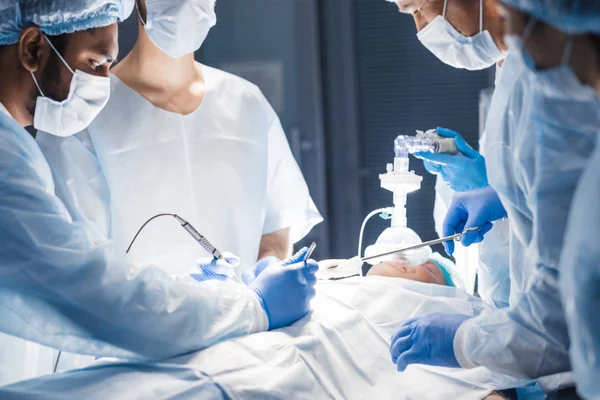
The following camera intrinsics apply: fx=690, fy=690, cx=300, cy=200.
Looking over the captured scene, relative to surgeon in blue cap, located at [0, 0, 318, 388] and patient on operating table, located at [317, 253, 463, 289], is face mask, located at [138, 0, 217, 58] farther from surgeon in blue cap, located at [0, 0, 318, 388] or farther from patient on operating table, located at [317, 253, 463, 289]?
patient on operating table, located at [317, 253, 463, 289]

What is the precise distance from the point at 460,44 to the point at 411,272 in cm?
76

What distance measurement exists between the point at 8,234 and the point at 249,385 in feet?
1.94

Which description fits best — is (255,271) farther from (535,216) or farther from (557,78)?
(557,78)

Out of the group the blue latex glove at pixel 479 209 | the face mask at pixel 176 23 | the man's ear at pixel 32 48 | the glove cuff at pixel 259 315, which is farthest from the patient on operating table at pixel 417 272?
the man's ear at pixel 32 48

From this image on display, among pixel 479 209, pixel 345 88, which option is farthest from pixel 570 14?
pixel 345 88

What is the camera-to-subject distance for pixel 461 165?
7.06 feet

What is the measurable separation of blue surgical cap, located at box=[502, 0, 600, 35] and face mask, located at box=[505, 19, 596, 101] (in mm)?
54

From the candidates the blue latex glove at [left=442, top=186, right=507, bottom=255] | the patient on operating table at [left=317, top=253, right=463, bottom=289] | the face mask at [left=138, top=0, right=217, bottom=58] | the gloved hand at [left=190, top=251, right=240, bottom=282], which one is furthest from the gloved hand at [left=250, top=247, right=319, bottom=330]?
the face mask at [left=138, top=0, right=217, bottom=58]

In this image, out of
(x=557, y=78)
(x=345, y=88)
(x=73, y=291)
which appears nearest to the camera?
(x=557, y=78)

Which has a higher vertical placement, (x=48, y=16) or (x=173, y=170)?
(x=48, y=16)

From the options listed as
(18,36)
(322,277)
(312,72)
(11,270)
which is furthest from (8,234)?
(312,72)

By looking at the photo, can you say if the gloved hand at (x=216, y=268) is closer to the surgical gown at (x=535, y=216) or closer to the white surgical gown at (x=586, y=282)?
the surgical gown at (x=535, y=216)

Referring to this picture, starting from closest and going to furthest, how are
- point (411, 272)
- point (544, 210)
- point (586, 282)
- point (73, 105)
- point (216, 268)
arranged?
point (586, 282)
point (544, 210)
point (73, 105)
point (216, 268)
point (411, 272)

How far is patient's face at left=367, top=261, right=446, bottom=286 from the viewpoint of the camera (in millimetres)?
2309
